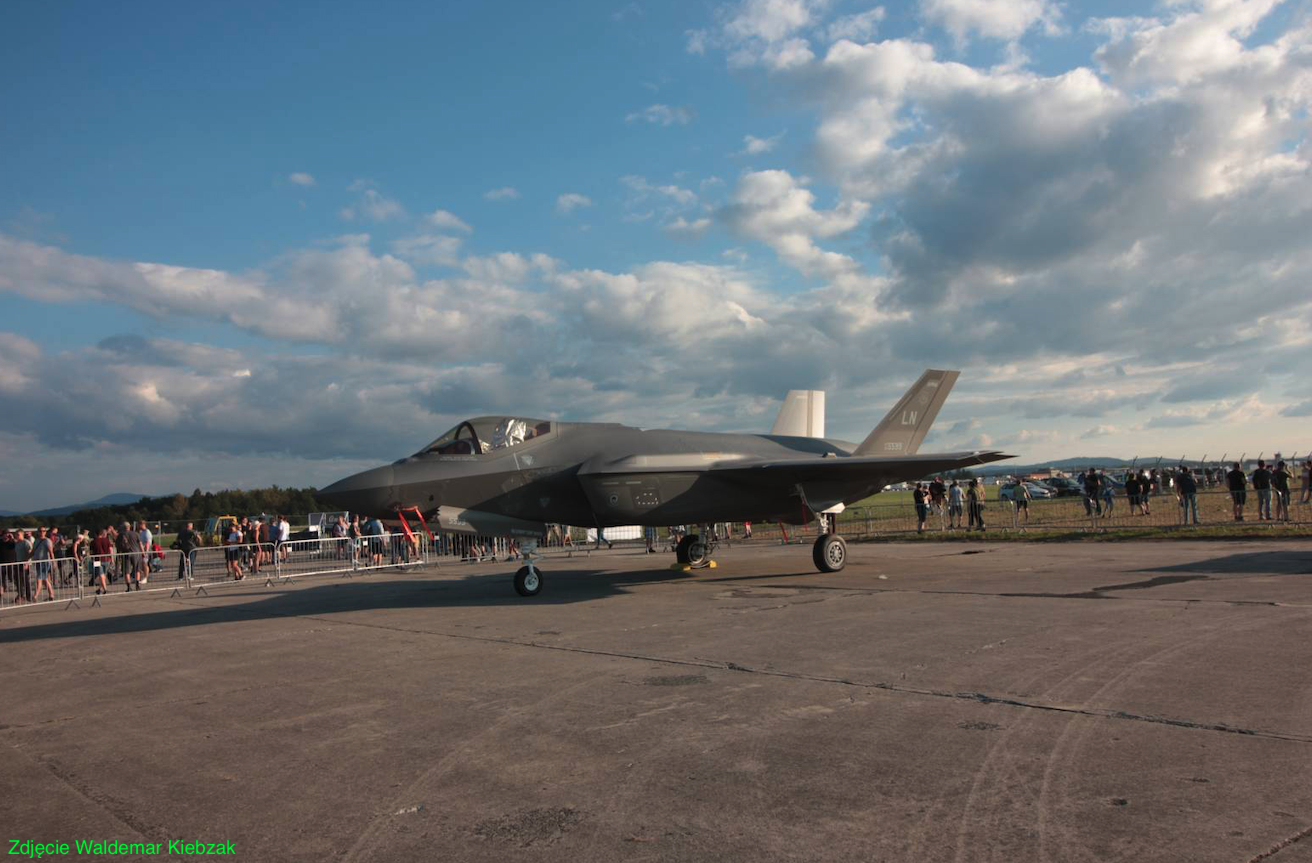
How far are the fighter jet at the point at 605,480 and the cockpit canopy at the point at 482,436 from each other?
0.06 ft

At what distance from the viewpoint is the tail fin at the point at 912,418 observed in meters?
17.8


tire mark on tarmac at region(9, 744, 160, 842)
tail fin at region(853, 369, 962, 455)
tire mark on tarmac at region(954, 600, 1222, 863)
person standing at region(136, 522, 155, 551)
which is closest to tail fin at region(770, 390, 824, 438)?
tail fin at region(853, 369, 962, 455)

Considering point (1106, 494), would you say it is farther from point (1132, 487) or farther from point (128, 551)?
point (128, 551)

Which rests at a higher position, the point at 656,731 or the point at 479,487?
the point at 479,487

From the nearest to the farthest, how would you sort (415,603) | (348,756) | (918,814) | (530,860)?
(530,860) < (918,814) < (348,756) < (415,603)

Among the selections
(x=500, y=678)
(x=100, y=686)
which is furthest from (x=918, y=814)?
(x=100, y=686)

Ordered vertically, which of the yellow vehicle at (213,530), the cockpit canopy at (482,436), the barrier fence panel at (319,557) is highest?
the cockpit canopy at (482,436)

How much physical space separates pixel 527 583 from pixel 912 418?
32.0ft

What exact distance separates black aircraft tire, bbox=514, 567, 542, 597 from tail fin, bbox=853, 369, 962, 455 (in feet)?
26.7

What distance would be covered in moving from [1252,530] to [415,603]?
Result: 1781 cm

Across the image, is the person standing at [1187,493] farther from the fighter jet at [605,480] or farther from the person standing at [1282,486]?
the fighter jet at [605,480]

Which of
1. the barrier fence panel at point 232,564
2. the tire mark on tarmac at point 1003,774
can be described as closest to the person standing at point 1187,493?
the tire mark on tarmac at point 1003,774

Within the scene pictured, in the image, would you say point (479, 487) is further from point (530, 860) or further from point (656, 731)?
point (530, 860)

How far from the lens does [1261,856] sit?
3.04 metres
